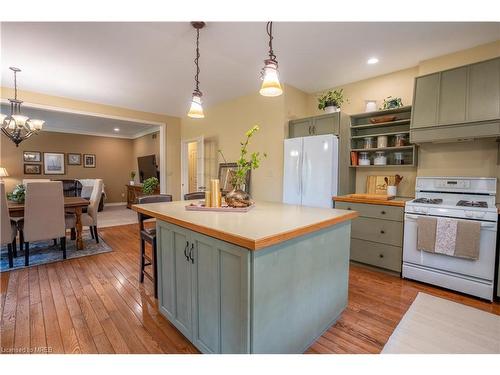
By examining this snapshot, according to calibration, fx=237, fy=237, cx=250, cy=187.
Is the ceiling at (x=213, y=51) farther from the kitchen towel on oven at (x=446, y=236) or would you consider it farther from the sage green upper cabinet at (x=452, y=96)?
the kitchen towel on oven at (x=446, y=236)

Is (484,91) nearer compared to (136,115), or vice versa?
(484,91)

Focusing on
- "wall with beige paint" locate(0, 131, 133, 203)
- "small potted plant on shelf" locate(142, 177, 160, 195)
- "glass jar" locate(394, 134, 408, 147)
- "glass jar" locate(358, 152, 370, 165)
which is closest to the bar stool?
"glass jar" locate(358, 152, 370, 165)

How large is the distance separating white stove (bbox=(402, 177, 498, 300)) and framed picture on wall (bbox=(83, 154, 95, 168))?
9.23m

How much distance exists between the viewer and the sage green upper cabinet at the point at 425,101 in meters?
2.66

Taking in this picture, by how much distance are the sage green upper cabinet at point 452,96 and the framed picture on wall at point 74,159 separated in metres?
Result: 9.54

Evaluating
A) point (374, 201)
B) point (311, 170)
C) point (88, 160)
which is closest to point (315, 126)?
point (311, 170)

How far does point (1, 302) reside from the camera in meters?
2.16

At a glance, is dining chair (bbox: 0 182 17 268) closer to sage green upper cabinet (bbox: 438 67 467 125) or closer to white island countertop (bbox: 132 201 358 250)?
white island countertop (bbox: 132 201 358 250)

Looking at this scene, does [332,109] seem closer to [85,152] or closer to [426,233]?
[426,233]

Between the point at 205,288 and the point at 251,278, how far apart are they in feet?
1.33

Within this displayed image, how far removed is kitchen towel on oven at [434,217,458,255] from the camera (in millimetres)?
2320

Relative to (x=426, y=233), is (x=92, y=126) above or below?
above

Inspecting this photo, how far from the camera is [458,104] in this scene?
253 centimetres

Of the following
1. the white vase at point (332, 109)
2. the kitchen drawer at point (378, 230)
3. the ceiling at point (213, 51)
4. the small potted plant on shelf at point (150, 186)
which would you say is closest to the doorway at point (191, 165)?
the small potted plant on shelf at point (150, 186)
